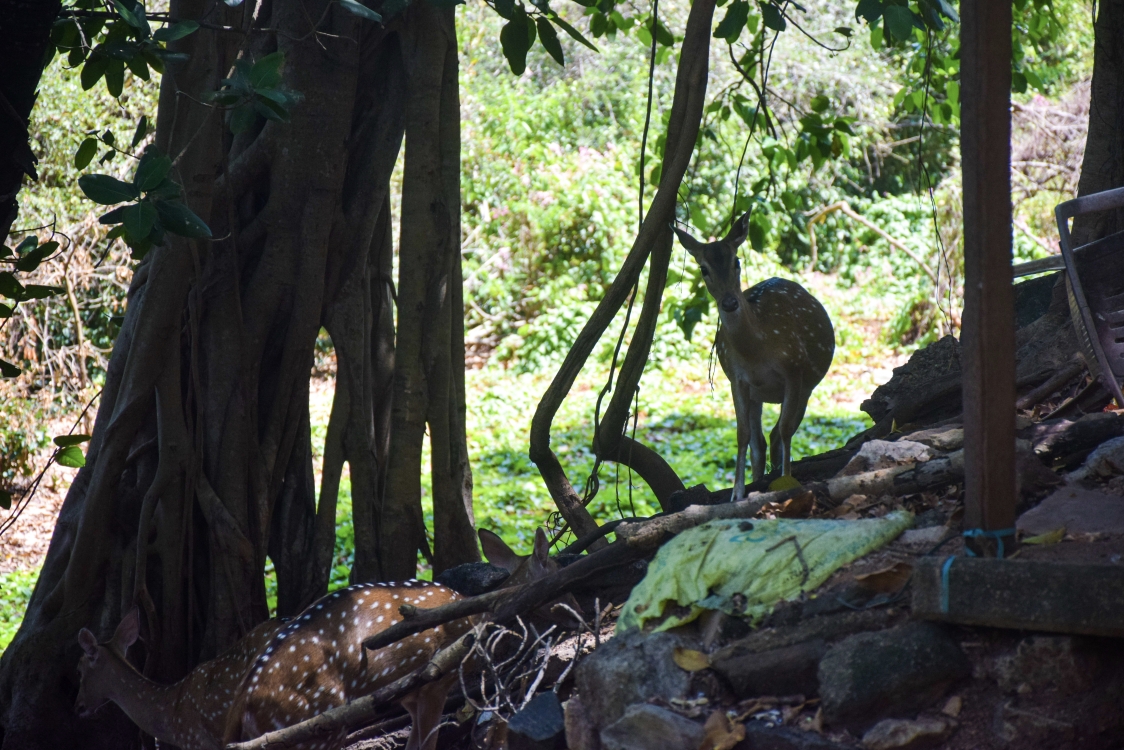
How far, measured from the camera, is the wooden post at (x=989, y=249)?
256 centimetres

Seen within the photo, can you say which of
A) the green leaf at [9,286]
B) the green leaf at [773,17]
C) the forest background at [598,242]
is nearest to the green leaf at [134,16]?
the green leaf at [9,286]

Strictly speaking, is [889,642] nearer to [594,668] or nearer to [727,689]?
[727,689]

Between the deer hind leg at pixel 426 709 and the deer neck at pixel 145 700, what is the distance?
96 centimetres

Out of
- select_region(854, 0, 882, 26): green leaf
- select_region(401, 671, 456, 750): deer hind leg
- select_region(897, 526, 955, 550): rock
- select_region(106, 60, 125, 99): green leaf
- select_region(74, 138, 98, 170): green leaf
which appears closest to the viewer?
select_region(897, 526, 955, 550): rock

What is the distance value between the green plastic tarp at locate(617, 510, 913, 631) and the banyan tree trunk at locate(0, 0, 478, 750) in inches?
74.3

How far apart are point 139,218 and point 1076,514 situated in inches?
106

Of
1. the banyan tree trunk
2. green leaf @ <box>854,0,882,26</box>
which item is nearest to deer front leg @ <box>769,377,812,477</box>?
the banyan tree trunk

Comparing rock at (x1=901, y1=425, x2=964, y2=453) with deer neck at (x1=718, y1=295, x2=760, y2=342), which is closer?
rock at (x1=901, y1=425, x2=964, y2=453)

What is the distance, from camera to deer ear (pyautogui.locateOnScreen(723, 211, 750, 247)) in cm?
494

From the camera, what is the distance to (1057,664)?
8.09ft

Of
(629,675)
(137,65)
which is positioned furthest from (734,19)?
(629,675)

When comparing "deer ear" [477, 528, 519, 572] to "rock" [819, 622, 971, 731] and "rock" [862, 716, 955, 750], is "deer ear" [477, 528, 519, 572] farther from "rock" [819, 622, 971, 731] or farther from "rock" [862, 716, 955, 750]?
"rock" [862, 716, 955, 750]

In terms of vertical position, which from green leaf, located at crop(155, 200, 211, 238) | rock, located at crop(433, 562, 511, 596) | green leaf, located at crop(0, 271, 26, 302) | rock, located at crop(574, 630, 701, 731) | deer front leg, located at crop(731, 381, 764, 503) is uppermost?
green leaf, located at crop(155, 200, 211, 238)

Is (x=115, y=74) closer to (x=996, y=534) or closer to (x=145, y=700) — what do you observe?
(x=145, y=700)
